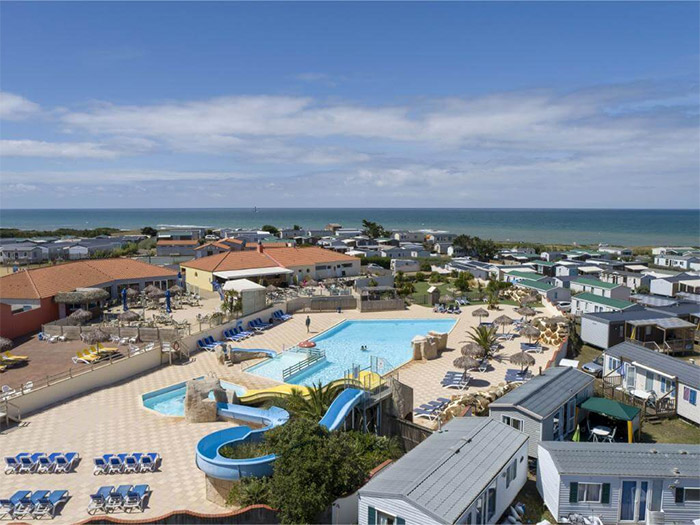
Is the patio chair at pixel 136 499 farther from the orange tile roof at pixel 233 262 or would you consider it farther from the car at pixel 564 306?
the car at pixel 564 306

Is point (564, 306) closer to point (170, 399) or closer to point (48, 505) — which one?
point (170, 399)

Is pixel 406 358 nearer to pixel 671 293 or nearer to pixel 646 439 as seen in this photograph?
pixel 646 439

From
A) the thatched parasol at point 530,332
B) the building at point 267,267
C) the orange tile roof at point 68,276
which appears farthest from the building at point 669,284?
the orange tile roof at point 68,276

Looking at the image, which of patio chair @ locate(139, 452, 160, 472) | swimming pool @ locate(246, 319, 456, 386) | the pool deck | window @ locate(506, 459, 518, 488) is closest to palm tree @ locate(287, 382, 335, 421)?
the pool deck

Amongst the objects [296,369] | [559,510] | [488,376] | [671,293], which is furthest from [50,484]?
[671,293]

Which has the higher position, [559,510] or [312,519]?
[312,519]

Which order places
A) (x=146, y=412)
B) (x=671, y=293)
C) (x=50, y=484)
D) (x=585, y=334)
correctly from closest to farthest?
(x=50, y=484)
(x=146, y=412)
(x=585, y=334)
(x=671, y=293)

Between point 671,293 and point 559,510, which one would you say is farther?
point 671,293

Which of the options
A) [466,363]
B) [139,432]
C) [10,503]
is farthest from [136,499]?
[466,363]
